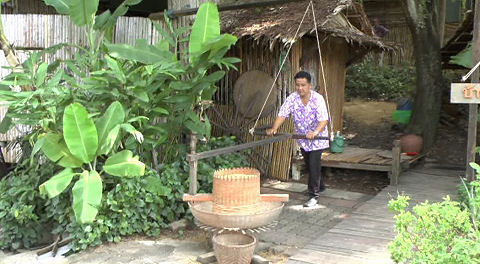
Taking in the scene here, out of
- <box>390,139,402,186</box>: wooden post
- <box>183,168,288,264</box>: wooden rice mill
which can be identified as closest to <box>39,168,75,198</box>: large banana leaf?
<box>183,168,288,264</box>: wooden rice mill

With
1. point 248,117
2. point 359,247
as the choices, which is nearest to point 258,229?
point 359,247

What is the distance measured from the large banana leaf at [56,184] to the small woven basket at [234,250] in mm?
1532

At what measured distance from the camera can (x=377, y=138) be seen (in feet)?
33.2

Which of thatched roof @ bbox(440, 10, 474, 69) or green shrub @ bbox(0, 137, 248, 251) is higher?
thatched roof @ bbox(440, 10, 474, 69)

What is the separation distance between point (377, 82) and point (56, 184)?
11768 mm

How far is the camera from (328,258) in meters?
4.01

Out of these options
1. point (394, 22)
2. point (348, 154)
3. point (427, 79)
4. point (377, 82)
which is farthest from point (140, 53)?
point (394, 22)

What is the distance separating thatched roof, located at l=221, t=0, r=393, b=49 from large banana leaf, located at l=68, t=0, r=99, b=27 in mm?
2316

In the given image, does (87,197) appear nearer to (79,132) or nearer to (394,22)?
(79,132)

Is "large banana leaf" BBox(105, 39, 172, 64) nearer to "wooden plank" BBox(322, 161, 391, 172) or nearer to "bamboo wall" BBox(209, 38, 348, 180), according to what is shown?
"bamboo wall" BBox(209, 38, 348, 180)

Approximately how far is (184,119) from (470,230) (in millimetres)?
3393

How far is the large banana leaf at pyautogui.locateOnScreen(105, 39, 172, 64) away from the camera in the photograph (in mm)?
5043

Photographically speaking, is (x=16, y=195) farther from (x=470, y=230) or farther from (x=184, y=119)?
(x=470, y=230)

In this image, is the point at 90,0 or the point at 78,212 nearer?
the point at 78,212
